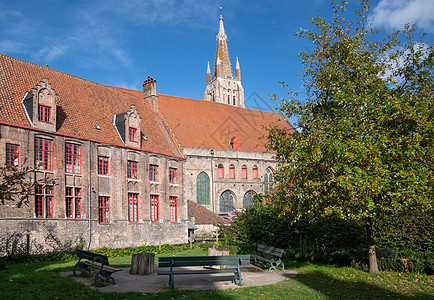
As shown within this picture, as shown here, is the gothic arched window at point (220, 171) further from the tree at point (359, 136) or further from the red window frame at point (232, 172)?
the tree at point (359, 136)

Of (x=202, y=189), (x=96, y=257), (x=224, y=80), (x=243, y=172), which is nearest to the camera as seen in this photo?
(x=96, y=257)

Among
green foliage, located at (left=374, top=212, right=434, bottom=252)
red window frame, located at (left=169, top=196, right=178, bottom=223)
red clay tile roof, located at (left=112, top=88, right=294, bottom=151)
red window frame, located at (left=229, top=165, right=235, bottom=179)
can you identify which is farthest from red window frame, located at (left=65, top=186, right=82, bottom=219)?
red window frame, located at (left=229, top=165, right=235, bottom=179)

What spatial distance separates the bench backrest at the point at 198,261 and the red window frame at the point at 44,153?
12696 mm

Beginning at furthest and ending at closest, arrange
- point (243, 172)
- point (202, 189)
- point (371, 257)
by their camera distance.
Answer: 1. point (243, 172)
2. point (202, 189)
3. point (371, 257)

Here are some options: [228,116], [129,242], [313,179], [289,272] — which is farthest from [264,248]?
[228,116]

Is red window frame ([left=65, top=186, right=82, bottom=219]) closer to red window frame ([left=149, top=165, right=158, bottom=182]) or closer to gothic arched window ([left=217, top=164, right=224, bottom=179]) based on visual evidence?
red window frame ([left=149, top=165, right=158, bottom=182])

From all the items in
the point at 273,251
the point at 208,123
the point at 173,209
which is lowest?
the point at 273,251

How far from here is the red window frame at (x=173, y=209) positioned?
30.4 m

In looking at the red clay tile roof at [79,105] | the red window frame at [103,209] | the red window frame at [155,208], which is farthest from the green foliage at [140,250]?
the red clay tile roof at [79,105]

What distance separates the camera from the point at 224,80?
72312mm

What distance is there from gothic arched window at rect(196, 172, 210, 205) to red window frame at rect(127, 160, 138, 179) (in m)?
17.8

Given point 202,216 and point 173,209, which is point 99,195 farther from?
point 202,216

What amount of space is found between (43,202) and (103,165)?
4816mm

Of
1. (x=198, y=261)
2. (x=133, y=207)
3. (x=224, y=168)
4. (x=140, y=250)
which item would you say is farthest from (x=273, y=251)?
(x=224, y=168)
